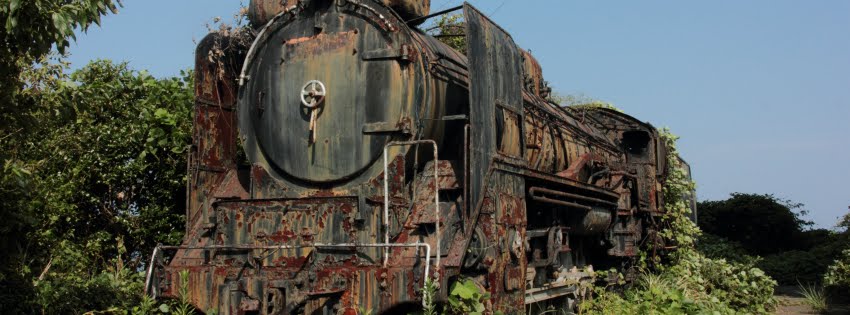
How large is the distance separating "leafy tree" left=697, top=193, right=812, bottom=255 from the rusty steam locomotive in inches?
945

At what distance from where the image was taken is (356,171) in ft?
20.9

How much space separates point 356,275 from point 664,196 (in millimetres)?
9579

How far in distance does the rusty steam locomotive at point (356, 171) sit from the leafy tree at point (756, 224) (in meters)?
24.0

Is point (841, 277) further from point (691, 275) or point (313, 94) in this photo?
point (313, 94)

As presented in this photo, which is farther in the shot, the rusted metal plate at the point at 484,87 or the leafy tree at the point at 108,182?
the leafy tree at the point at 108,182

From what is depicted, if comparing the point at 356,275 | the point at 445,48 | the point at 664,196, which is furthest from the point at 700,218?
the point at 356,275

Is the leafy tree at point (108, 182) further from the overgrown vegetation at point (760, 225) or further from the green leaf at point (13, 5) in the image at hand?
the overgrown vegetation at point (760, 225)

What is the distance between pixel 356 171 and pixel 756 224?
26.6m

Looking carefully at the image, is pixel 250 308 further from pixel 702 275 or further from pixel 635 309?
pixel 702 275

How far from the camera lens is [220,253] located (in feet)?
20.9

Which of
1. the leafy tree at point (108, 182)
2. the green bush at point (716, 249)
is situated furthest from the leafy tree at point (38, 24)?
the green bush at point (716, 249)

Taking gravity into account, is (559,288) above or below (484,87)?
below

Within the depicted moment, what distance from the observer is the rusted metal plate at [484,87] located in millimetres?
6000

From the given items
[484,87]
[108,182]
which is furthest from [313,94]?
[108,182]
